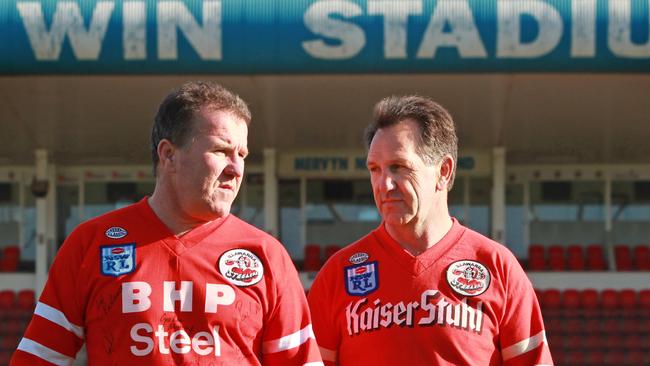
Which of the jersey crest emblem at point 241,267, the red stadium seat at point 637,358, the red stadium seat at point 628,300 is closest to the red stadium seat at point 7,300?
the red stadium seat at point 637,358

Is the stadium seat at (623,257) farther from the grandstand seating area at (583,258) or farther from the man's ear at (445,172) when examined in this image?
the man's ear at (445,172)

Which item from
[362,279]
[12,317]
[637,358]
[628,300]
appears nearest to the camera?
[362,279]

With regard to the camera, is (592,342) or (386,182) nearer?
(386,182)

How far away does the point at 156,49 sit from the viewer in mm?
12328

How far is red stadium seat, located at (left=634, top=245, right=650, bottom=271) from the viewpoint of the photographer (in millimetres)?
16531

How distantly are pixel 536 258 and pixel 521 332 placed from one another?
1380 cm

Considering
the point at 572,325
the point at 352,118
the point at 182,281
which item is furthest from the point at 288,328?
the point at 572,325

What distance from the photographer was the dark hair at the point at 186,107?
294cm

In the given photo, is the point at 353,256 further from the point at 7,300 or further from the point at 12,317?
the point at 7,300

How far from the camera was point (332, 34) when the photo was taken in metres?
12.3

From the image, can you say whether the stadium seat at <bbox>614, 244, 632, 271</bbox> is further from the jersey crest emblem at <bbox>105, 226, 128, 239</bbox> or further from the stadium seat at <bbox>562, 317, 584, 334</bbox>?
the jersey crest emblem at <bbox>105, 226, 128, 239</bbox>

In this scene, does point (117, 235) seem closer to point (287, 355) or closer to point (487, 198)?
point (287, 355)

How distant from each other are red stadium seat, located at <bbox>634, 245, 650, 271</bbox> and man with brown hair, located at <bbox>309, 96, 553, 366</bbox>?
13903 mm

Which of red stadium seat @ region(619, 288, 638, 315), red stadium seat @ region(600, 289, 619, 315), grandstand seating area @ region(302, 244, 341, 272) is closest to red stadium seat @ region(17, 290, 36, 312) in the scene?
grandstand seating area @ region(302, 244, 341, 272)
